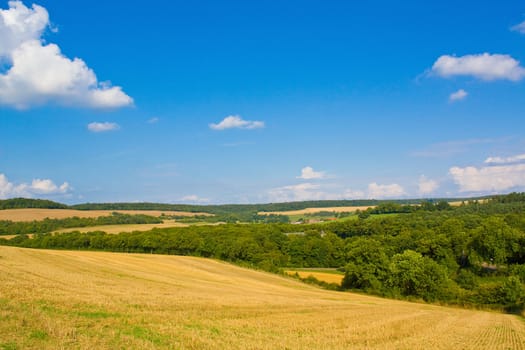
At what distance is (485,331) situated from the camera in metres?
25.2

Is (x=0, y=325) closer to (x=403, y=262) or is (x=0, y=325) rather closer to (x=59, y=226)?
(x=403, y=262)

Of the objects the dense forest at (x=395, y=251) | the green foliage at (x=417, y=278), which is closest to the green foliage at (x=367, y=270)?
the dense forest at (x=395, y=251)

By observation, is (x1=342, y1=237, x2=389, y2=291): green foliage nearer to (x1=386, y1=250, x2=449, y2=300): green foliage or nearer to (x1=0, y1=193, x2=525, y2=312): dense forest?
(x1=0, y1=193, x2=525, y2=312): dense forest

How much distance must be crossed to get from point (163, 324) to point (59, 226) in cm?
14868

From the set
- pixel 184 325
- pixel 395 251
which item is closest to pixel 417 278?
pixel 395 251

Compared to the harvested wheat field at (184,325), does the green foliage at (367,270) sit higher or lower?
lower

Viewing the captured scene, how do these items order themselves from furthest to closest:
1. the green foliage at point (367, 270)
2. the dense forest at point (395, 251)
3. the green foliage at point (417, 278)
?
1. the green foliage at point (367, 270)
2. the dense forest at point (395, 251)
3. the green foliage at point (417, 278)

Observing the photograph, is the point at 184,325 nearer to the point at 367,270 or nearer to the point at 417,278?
the point at 417,278

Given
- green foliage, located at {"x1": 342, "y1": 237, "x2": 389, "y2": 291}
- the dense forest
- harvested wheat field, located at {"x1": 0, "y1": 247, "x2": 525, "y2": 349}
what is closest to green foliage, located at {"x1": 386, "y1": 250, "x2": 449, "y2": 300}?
the dense forest

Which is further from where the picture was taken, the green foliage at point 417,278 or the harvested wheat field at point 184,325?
A: the green foliage at point 417,278

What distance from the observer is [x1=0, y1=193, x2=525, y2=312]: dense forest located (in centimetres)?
6228

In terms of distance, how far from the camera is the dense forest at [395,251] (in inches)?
2452

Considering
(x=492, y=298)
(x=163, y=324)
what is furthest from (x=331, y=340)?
(x=492, y=298)

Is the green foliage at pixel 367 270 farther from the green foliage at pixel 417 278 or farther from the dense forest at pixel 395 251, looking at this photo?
the green foliage at pixel 417 278
